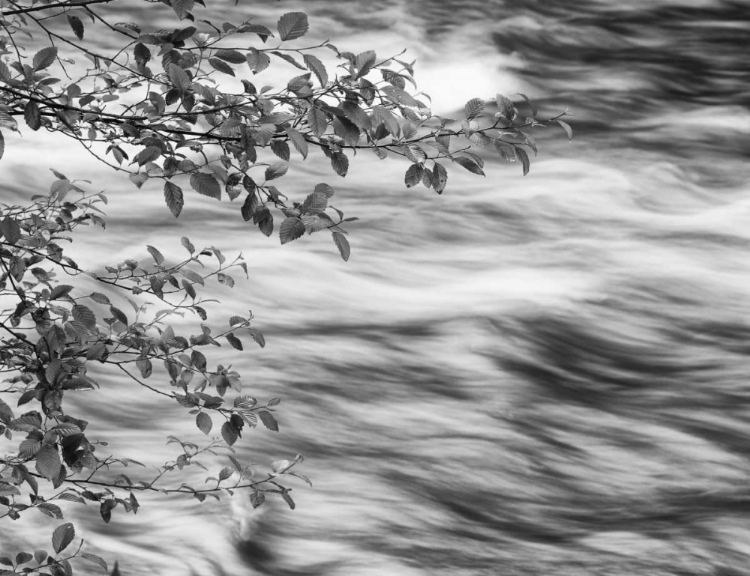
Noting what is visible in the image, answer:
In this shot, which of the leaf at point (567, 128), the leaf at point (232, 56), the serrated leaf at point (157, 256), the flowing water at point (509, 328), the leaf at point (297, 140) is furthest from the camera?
the flowing water at point (509, 328)

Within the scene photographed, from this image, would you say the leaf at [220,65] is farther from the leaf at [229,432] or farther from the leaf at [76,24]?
the leaf at [229,432]

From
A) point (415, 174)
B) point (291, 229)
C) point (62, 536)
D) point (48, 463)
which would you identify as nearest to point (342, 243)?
point (291, 229)

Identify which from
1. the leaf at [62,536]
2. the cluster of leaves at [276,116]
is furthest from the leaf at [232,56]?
the leaf at [62,536]

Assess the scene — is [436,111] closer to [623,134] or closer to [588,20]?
[623,134]

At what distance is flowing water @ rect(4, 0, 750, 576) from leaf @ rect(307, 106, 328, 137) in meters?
2.71

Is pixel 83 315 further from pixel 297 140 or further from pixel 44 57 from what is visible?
pixel 297 140

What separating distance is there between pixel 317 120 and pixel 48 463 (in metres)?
0.65

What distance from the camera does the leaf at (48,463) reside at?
4.99 ft

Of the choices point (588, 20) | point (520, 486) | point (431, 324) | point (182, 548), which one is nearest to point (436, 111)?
Answer: point (588, 20)

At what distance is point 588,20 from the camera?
989 centimetres

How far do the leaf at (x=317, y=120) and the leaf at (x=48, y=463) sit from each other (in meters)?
0.63

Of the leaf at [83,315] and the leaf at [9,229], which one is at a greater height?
the leaf at [9,229]

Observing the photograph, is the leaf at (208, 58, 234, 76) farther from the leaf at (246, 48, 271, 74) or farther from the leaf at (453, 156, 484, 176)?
the leaf at (453, 156, 484, 176)

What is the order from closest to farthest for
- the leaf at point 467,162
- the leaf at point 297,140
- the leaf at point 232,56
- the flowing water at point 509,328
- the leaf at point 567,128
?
1. the leaf at point 297,140
2. the leaf at point 232,56
3. the leaf at point 467,162
4. the leaf at point 567,128
5. the flowing water at point 509,328
